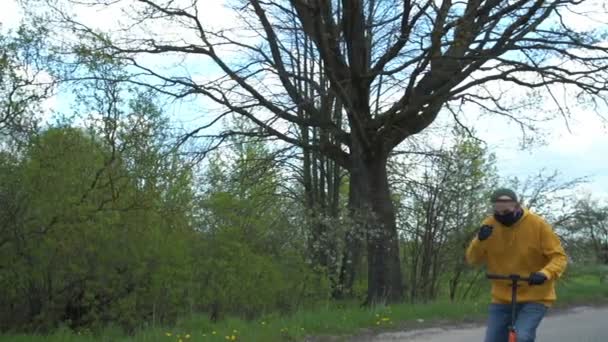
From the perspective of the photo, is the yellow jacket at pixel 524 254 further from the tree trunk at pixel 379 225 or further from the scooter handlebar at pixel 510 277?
the tree trunk at pixel 379 225

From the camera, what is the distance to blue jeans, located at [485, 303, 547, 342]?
573 centimetres

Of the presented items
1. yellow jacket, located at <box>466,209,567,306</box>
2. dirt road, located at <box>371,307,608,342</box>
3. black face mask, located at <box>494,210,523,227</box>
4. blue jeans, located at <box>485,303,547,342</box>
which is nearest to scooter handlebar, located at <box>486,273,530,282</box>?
yellow jacket, located at <box>466,209,567,306</box>

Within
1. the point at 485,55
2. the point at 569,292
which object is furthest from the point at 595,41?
the point at 569,292

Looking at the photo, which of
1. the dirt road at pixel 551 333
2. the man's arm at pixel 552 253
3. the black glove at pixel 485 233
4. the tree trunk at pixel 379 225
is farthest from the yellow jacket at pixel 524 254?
the tree trunk at pixel 379 225

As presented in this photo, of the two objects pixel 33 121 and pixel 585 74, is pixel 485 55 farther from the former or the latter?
pixel 33 121

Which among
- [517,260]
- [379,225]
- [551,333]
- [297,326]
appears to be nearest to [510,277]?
[517,260]

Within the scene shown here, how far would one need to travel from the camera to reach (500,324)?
602cm

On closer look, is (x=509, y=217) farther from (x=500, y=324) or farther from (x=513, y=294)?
(x=500, y=324)

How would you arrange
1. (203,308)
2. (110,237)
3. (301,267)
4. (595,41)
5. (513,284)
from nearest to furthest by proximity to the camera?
1. (513,284)
2. (595,41)
3. (110,237)
4. (203,308)
5. (301,267)

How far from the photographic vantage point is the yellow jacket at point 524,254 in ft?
19.3

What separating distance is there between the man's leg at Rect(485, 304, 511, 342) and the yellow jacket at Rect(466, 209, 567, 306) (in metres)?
0.07

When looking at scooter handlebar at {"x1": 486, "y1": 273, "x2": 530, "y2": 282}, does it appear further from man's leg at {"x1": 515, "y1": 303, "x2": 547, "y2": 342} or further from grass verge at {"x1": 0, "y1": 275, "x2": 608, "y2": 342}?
grass verge at {"x1": 0, "y1": 275, "x2": 608, "y2": 342}

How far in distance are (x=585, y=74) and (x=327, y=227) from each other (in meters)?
6.39

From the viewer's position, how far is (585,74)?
51.5ft
